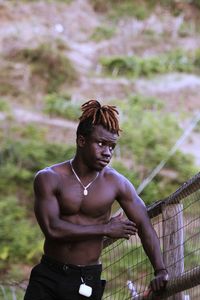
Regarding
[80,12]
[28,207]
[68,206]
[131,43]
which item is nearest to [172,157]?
[28,207]

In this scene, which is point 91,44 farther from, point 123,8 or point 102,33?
point 123,8

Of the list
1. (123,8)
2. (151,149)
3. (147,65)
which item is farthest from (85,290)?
(123,8)

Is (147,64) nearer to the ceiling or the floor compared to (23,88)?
nearer to the ceiling

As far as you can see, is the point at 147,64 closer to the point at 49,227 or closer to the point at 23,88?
the point at 23,88

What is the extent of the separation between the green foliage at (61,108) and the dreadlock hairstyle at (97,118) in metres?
12.7

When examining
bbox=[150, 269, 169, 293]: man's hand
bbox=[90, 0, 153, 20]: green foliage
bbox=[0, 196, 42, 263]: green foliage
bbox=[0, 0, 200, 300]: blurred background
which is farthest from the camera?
bbox=[90, 0, 153, 20]: green foliage

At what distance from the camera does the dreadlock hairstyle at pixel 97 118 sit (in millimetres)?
3007

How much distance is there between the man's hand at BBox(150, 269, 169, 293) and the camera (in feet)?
9.67

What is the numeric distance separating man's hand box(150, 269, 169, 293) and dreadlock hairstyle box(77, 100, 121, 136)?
63 centimetres

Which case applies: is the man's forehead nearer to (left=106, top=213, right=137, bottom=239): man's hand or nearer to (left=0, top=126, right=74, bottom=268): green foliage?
(left=106, top=213, right=137, bottom=239): man's hand

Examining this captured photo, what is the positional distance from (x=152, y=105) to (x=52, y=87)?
2.69 m

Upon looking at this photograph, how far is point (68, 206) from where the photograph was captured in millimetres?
3027

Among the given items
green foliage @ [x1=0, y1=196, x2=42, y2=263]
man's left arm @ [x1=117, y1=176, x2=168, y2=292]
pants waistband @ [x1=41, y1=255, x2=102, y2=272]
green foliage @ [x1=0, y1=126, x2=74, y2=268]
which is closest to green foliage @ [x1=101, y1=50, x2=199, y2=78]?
green foliage @ [x1=0, y1=126, x2=74, y2=268]

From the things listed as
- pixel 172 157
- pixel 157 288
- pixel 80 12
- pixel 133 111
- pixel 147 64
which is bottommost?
pixel 157 288
